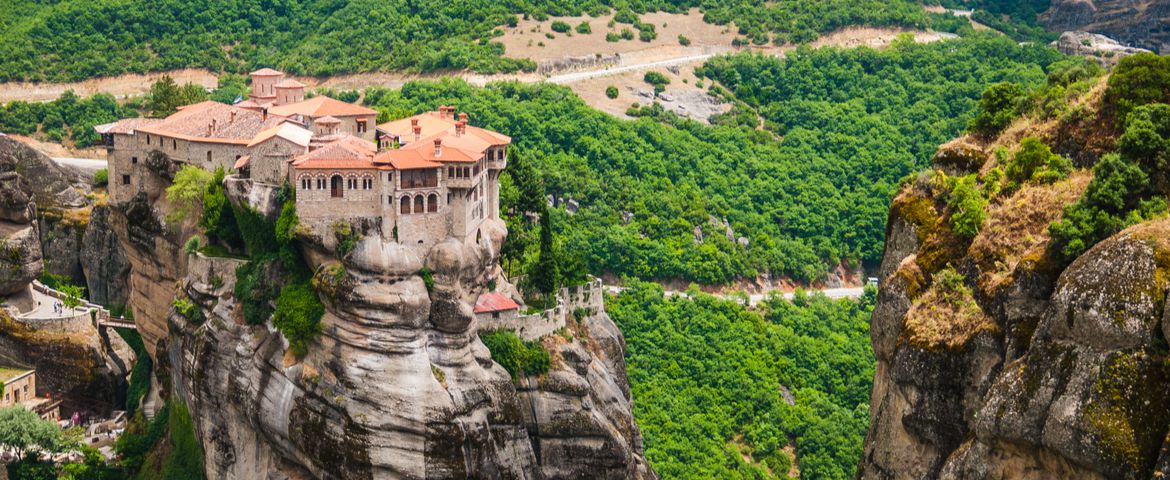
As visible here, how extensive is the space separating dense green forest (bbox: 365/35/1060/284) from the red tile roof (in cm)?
1926

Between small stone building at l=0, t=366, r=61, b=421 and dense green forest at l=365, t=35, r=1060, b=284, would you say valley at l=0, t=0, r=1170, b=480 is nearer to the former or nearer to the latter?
dense green forest at l=365, t=35, r=1060, b=284

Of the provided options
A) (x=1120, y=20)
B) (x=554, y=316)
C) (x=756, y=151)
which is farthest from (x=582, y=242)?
(x=1120, y=20)

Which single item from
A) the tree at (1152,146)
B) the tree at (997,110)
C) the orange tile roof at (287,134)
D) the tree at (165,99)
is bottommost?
the tree at (165,99)

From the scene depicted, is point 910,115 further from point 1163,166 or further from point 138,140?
point 1163,166

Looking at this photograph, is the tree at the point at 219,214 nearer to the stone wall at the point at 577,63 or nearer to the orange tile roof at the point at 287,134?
the orange tile roof at the point at 287,134

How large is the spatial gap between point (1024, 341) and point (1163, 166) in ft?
18.3

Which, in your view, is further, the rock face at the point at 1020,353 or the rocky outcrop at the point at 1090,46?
the rocky outcrop at the point at 1090,46

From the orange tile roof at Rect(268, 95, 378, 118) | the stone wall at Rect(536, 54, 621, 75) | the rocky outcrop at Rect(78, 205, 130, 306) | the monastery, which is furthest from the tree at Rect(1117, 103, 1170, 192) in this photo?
the stone wall at Rect(536, 54, 621, 75)

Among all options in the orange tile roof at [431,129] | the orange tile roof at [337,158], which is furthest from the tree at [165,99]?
the orange tile roof at [337,158]

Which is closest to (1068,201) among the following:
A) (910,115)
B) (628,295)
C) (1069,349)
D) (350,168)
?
(1069,349)

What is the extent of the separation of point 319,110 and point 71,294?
23.2 m

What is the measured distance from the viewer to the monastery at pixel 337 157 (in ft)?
239

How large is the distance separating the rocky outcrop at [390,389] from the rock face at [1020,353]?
29512mm

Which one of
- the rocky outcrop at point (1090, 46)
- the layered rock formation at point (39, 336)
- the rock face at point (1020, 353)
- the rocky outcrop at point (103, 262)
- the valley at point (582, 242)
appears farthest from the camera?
the rocky outcrop at point (1090, 46)
